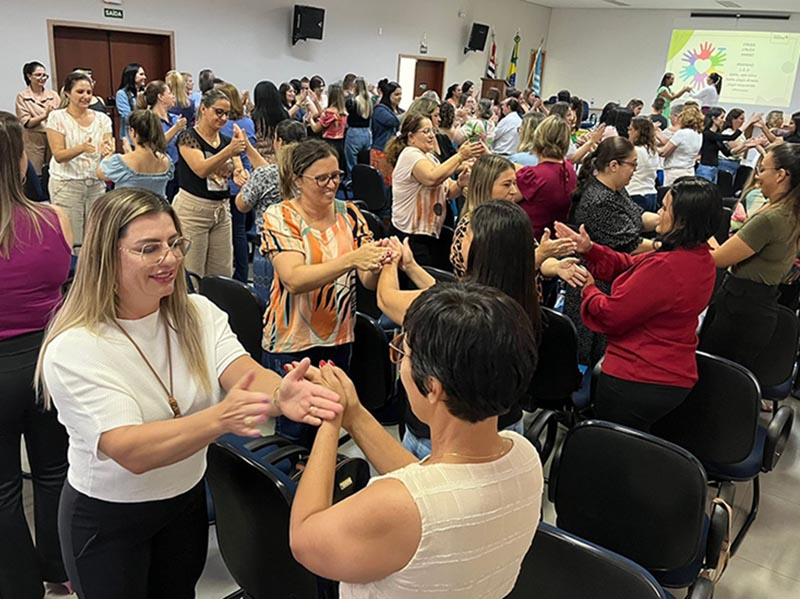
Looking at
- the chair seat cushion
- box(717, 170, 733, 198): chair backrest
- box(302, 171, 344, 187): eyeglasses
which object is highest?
box(302, 171, 344, 187): eyeglasses

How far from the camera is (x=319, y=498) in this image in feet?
3.57

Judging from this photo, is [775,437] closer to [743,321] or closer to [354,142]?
[743,321]

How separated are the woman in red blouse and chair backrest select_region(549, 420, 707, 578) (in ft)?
1.61

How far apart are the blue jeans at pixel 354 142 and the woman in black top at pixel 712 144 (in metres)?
3.87

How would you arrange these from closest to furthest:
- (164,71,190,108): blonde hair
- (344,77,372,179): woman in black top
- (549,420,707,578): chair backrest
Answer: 1. (549,420,707,578): chair backrest
2. (164,71,190,108): blonde hair
3. (344,77,372,179): woman in black top

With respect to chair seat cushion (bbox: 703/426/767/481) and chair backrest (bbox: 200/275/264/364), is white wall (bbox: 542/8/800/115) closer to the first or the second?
chair seat cushion (bbox: 703/426/767/481)

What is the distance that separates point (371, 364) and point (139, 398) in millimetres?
1314

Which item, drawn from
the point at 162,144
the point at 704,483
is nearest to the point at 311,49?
the point at 162,144

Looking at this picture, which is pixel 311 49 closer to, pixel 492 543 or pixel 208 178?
pixel 208 178

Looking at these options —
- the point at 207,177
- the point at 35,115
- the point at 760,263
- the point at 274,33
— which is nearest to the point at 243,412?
the point at 760,263

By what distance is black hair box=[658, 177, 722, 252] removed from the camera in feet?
6.95

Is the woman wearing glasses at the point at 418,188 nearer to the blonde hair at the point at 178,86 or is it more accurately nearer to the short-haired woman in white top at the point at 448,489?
the short-haired woman in white top at the point at 448,489

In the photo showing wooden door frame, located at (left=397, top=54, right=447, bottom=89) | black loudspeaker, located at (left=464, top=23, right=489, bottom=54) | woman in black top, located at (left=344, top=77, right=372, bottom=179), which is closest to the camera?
woman in black top, located at (left=344, top=77, right=372, bottom=179)

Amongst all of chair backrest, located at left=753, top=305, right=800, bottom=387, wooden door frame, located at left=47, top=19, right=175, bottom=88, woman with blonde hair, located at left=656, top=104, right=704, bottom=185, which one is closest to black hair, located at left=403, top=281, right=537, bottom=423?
chair backrest, located at left=753, top=305, right=800, bottom=387
